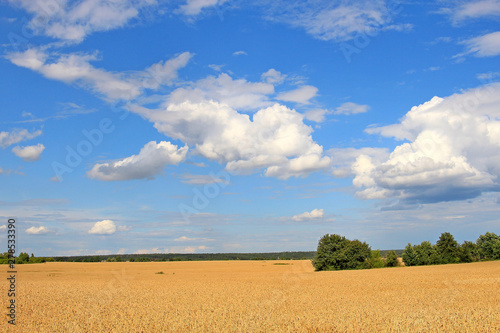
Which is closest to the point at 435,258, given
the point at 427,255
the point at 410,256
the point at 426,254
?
the point at 427,255

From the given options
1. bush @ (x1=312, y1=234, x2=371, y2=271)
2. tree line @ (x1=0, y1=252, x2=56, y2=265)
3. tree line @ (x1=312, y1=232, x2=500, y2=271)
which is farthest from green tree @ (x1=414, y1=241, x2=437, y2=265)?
tree line @ (x1=0, y1=252, x2=56, y2=265)

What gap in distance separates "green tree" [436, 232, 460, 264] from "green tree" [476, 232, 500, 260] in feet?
51.9

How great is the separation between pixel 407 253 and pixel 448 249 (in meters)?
9.44

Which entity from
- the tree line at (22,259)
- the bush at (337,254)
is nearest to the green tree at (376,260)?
Result: the bush at (337,254)

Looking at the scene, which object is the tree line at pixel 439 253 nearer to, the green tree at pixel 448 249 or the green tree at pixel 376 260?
the green tree at pixel 448 249

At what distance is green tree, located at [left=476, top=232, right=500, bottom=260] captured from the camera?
9631 cm

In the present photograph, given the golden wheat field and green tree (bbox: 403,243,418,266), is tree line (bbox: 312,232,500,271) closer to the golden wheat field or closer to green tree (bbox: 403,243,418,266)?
green tree (bbox: 403,243,418,266)

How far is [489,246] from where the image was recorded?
97.9 m

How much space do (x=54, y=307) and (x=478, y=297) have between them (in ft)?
97.4

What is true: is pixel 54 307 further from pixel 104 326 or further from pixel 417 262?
pixel 417 262

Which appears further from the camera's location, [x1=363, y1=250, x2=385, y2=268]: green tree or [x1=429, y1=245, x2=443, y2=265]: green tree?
[x1=429, y1=245, x2=443, y2=265]: green tree

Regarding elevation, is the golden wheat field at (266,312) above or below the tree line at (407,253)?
above

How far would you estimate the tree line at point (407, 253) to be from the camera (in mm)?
72312

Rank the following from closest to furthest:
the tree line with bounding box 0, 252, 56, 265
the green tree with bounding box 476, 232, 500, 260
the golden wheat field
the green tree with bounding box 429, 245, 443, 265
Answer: the golden wheat field < the green tree with bounding box 429, 245, 443, 265 < the green tree with bounding box 476, 232, 500, 260 < the tree line with bounding box 0, 252, 56, 265
